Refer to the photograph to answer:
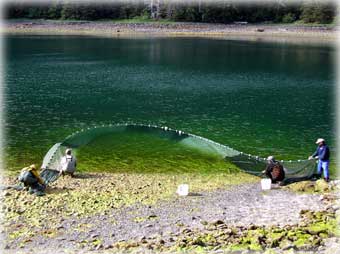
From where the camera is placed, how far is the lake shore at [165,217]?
1647 cm

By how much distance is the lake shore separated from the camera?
54.0 feet

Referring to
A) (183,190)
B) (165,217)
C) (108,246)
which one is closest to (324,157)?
(183,190)

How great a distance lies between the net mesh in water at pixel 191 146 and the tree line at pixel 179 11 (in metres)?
136

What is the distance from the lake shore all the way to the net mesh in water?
1.41 meters

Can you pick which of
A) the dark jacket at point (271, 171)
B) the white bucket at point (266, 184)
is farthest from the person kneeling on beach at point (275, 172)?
the white bucket at point (266, 184)

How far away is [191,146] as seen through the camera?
32031 mm

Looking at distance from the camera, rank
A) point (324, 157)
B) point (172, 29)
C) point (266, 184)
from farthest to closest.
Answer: point (172, 29), point (324, 157), point (266, 184)

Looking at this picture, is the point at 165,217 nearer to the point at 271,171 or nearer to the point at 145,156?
the point at 271,171

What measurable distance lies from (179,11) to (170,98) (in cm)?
12222

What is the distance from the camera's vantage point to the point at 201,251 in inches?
623

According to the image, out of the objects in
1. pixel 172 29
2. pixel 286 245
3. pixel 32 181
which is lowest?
pixel 286 245

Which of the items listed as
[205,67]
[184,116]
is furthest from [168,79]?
[184,116]

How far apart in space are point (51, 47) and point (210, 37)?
181 feet

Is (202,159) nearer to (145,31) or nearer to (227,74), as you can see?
(227,74)
